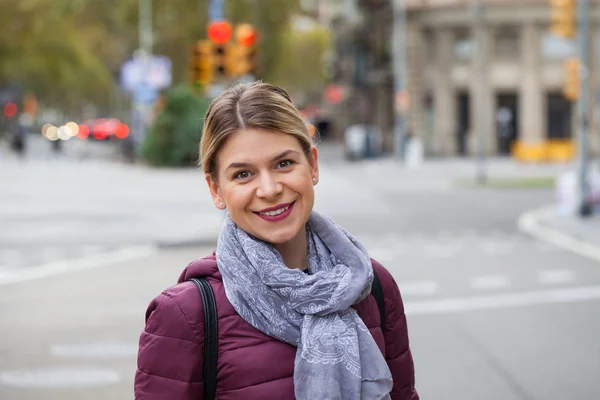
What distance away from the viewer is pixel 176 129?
170 ft

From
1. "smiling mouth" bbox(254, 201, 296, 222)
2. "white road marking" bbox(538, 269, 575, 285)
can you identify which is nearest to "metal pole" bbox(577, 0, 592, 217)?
"white road marking" bbox(538, 269, 575, 285)

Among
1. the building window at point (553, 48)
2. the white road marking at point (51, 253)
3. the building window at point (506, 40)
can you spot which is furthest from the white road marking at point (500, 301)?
the building window at point (506, 40)

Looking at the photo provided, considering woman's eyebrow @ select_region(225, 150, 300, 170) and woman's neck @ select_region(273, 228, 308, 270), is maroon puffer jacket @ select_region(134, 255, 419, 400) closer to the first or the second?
woman's neck @ select_region(273, 228, 308, 270)

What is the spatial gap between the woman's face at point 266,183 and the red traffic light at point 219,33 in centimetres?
2030

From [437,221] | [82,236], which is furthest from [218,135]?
[437,221]

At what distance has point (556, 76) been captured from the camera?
61.2m

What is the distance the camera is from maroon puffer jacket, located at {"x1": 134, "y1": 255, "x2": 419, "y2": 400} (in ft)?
9.84

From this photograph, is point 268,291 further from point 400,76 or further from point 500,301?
point 400,76

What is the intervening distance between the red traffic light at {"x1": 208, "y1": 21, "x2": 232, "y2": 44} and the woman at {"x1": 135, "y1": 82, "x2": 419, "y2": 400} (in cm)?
2027

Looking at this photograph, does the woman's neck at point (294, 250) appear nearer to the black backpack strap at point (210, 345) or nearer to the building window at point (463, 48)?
the black backpack strap at point (210, 345)

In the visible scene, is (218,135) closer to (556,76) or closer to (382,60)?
(556,76)

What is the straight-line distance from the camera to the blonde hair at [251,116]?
312cm

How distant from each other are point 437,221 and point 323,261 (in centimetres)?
2137

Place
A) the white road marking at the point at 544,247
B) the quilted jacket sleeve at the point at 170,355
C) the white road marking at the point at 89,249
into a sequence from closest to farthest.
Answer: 1. the quilted jacket sleeve at the point at 170,355
2. the white road marking at the point at 544,247
3. the white road marking at the point at 89,249
